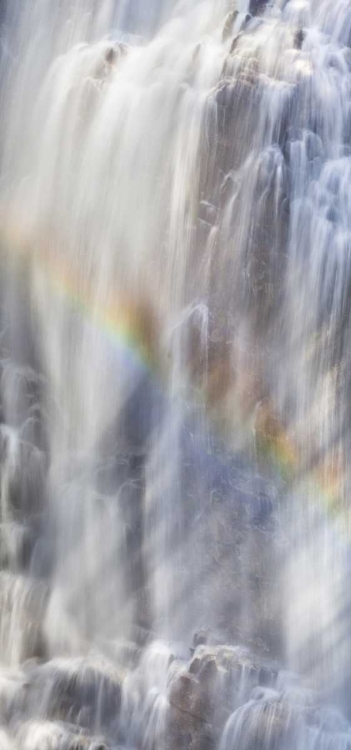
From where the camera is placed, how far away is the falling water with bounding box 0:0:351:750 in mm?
12094

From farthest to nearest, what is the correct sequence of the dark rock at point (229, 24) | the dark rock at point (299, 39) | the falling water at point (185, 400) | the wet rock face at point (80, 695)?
the dark rock at point (229, 24)
the dark rock at point (299, 39)
the falling water at point (185, 400)
the wet rock face at point (80, 695)

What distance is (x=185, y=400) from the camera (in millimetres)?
13461

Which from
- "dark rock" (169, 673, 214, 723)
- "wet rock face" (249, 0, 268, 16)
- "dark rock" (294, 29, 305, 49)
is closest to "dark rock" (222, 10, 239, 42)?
"wet rock face" (249, 0, 268, 16)

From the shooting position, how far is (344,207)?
1302cm

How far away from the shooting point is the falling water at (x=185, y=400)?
12.1m

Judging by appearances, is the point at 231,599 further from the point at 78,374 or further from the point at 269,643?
the point at 78,374

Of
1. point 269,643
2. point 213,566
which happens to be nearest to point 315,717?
point 269,643

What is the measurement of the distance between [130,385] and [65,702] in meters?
4.49

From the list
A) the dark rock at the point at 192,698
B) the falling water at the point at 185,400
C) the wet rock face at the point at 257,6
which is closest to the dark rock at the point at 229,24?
the falling water at the point at 185,400

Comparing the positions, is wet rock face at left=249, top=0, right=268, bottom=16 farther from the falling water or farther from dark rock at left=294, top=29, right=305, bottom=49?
dark rock at left=294, top=29, right=305, bottom=49

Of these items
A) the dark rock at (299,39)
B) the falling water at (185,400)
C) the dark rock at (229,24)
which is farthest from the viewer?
the dark rock at (229,24)

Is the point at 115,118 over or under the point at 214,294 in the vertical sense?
over

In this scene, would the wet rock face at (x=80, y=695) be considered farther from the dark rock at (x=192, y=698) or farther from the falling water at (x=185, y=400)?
the dark rock at (x=192, y=698)

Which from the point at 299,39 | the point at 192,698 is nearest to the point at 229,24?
the point at 299,39
